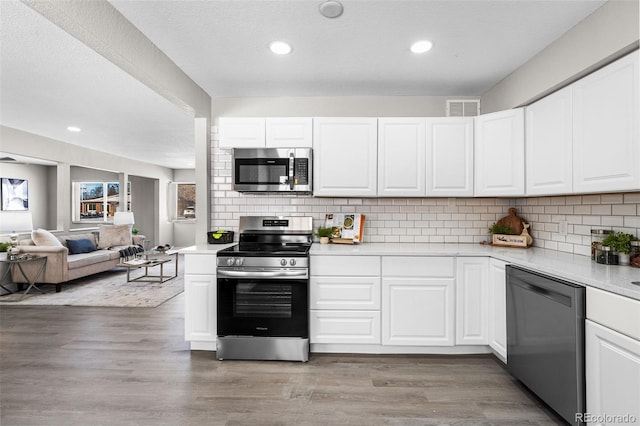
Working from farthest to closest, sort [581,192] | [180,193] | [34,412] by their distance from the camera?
1. [180,193]
2. [581,192]
3. [34,412]

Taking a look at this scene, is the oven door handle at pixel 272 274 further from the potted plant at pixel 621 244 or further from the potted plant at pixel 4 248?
the potted plant at pixel 4 248

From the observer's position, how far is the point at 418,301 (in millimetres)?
2799

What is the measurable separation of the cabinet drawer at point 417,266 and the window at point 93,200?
27.9 feet

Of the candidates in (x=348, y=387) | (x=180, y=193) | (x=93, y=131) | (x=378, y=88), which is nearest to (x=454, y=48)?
(x=378, y=88)

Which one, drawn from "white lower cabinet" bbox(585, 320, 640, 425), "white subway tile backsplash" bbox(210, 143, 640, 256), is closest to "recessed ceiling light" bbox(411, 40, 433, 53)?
"white subway tile backsplash" bbox(210, 143, 640, 256)

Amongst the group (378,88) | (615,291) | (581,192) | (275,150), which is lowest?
(615,291)

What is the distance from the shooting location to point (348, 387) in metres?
2.39

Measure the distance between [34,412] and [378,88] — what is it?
3480 millimetres

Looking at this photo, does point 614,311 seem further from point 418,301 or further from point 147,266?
point 147,266

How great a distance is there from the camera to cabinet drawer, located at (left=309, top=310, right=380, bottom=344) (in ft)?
9.27

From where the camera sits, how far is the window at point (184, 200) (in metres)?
10.6

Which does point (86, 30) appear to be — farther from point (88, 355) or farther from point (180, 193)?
point (180, 193)

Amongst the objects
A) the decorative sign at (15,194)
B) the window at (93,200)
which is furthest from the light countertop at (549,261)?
the window at (93,200)

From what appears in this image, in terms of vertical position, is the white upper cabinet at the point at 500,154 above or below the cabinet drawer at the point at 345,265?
above
